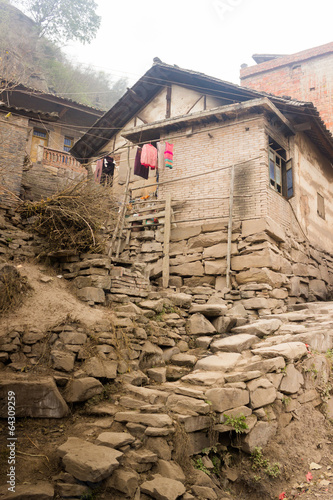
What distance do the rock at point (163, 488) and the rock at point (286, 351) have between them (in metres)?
2.80

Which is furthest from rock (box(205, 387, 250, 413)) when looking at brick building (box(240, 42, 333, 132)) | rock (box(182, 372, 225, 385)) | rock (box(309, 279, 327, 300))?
brick building (box(240, 42, 333, 132))

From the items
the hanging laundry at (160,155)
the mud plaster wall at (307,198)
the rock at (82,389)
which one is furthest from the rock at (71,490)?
the hanging laundry at (160,155)

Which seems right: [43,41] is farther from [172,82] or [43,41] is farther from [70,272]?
[70,272]

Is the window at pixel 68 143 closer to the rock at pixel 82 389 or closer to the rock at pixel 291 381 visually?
the rock at pixel 82 389

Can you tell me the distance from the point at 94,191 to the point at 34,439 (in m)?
5.82

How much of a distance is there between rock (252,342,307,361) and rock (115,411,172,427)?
2249 millimetres

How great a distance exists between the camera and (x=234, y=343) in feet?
21.9

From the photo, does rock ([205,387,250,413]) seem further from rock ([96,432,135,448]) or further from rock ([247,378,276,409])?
rock ([96,432,135,448])

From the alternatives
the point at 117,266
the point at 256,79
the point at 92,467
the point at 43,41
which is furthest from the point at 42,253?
the point at 43,41

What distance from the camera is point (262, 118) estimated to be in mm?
10180

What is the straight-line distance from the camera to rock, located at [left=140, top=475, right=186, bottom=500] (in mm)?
3723

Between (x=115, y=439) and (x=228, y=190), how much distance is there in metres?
7.29

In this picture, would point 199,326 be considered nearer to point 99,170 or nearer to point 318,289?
point 318,289

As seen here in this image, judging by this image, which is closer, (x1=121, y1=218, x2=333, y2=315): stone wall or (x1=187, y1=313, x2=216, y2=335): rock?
(x1=187, y1=313, x2=216, y2=335): rock
